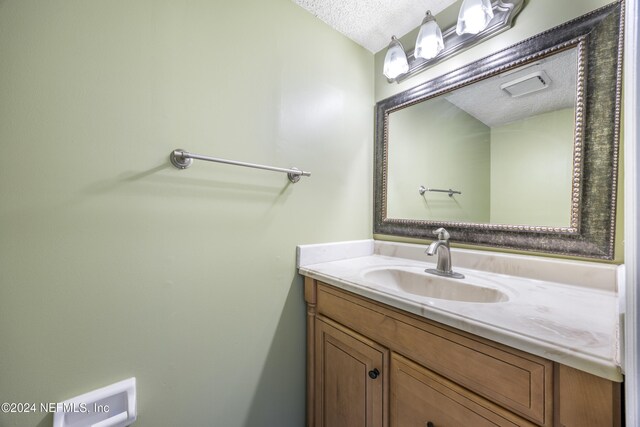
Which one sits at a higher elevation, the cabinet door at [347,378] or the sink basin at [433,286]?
the sink basin at [433,286]

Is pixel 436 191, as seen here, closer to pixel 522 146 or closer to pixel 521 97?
pixel 522 146

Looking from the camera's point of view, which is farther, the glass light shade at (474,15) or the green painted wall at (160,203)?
the glass light shade at (474,15)

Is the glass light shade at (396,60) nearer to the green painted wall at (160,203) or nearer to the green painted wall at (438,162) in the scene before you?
the green painted wall at (438,162)

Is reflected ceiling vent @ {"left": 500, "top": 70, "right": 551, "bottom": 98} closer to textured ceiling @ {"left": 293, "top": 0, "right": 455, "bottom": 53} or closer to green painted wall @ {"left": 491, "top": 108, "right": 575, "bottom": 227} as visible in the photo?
green painted wall @ {"left": 491, "top": 108, "right": 575, "bottom": 227}

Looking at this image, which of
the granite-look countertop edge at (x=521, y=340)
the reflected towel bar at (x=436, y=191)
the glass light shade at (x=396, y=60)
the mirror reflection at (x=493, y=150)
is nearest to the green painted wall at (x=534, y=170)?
the mirror reflection at (x=493, y=150)

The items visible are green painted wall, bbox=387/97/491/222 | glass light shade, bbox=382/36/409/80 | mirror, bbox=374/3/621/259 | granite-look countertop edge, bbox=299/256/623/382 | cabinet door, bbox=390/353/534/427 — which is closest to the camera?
granite-look countertop edge, bbox=299/256/623/382

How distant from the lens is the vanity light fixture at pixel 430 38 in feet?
3.43

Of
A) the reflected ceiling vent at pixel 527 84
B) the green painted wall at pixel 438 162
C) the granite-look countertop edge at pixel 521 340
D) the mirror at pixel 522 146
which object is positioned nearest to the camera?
the granite-look countertop edge at pixel 521 340

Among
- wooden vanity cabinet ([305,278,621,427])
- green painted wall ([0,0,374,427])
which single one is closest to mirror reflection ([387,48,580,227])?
green painted wall ([0,0,374,427])

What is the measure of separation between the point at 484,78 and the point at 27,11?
4.56 feet

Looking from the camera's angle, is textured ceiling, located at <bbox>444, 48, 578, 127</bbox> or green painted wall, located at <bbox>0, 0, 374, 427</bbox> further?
textured ceiling, located at <bbox>444, 48, 578, 127</bbox>

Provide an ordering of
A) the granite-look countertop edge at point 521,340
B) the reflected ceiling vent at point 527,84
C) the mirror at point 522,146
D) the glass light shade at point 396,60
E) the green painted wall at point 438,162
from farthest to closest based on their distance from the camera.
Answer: the glass light shade at point 396,60 → the green painted wall at point 438,162 → the reflected ceiling vent at point 527,84 → the mirror at point 522,146 → the granite-look countertop edge at point 521,340

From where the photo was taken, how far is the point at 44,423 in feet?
1.98

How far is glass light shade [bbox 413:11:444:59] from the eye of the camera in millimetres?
1046
